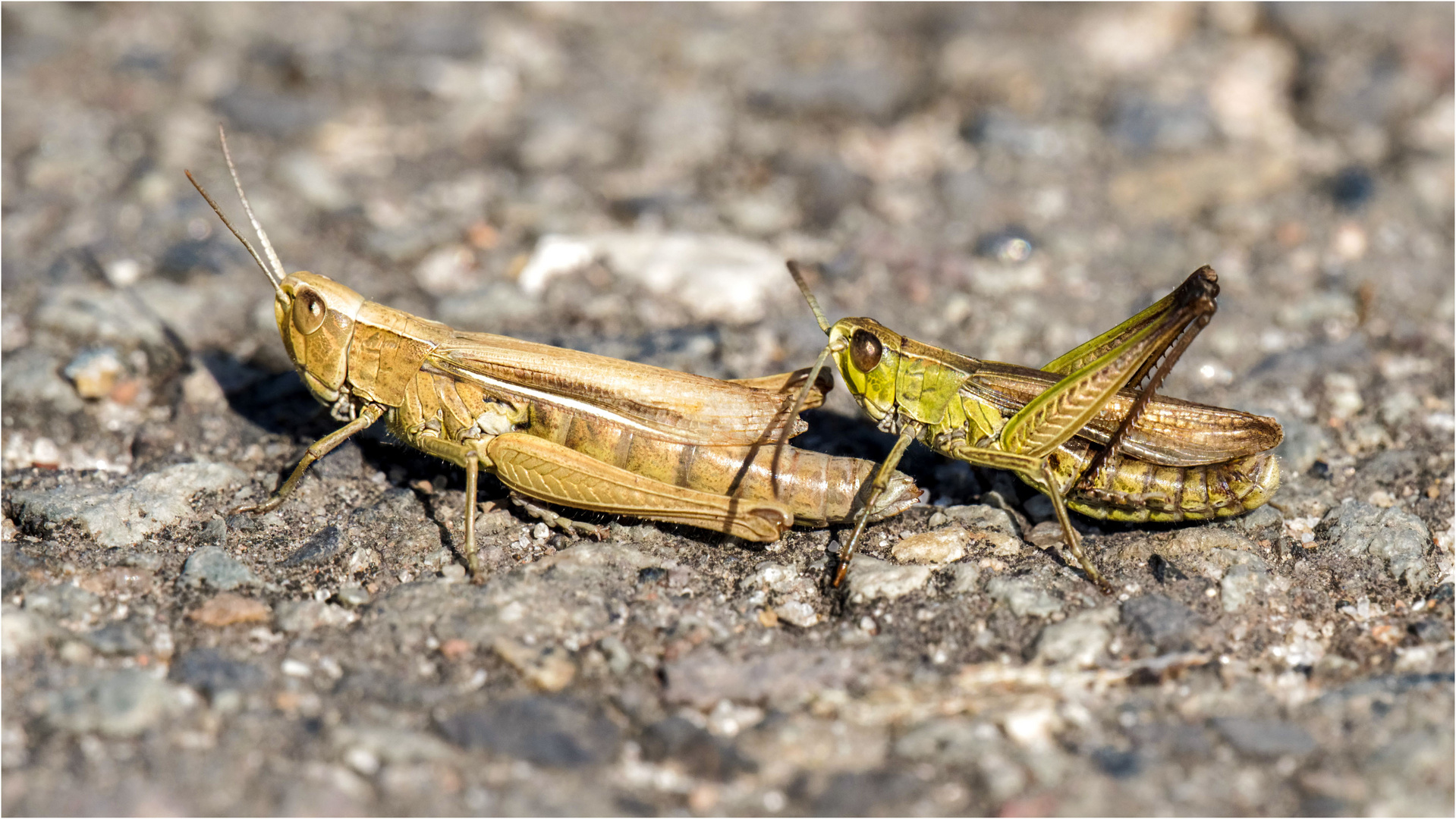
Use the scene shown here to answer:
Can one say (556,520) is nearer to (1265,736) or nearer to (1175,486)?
(1175,486)

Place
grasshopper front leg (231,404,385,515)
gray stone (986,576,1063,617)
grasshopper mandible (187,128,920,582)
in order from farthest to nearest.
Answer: grasshopper front leg (231,404,385,515) → grasshopper mandible (187,128,920,582) → gray stone (986,576,1063,617)

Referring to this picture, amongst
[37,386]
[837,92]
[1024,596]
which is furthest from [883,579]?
[837,92]

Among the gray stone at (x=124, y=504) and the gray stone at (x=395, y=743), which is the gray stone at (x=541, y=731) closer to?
the gray stone at (x=395, y=743)

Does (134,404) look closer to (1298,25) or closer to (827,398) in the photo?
(827,398)

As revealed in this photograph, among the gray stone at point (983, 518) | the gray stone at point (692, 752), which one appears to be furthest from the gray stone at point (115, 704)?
the gray stone at point (983, 518)

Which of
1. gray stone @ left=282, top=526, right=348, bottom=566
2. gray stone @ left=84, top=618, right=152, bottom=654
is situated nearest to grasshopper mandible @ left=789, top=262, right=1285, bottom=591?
gray stone @ left=282, top=526, right=348, bottom=566

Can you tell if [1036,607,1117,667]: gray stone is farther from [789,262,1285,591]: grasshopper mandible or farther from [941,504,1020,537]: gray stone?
[941,504,1020,537]: gray stone
